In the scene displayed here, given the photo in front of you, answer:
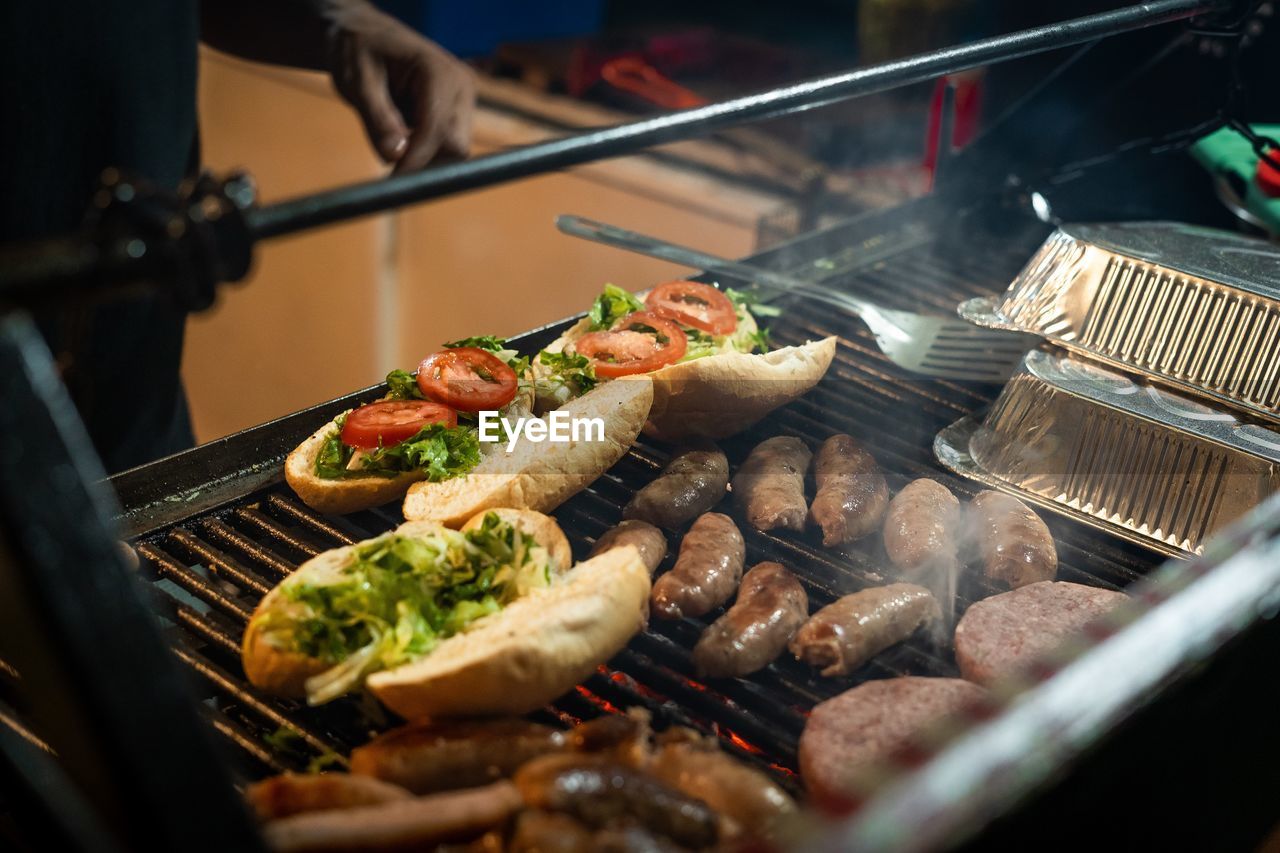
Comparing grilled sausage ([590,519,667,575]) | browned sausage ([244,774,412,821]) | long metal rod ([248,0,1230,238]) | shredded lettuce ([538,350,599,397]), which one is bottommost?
grilled sausage ([590,519,667,575])

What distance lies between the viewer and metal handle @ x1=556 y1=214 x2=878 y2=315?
4070 millimetres

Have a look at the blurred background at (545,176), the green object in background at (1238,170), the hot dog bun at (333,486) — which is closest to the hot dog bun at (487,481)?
the hot dog bun at (333,486)

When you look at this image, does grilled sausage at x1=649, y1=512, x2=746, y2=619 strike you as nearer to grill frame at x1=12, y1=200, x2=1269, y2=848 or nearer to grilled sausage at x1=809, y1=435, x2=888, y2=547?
grill frame at x1=12, y1=200, x2=1269, y2=848

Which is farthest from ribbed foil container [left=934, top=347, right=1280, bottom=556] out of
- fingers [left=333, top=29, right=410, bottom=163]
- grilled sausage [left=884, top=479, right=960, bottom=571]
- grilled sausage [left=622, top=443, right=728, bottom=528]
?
fingers [left=333, top=29, right=410, bottom=163]

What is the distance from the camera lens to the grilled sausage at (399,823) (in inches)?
63.5

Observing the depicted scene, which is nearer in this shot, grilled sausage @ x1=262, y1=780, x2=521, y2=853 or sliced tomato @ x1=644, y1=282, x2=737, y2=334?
grilled sausage @ x1=262, y1=780, x2=521, y2=853

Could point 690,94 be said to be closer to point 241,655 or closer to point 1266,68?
point 1266,68

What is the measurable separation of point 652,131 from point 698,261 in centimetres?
214

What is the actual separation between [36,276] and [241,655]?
1407 millimetres

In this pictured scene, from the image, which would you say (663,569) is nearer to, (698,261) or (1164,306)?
(698,261)

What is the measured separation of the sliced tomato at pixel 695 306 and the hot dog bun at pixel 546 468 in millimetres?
518

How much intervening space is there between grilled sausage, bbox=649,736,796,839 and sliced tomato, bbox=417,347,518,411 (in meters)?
1.40

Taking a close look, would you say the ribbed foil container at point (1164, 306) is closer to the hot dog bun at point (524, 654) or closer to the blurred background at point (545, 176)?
the hot dog bun at point (524, 654)

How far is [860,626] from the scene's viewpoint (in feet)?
8.35
